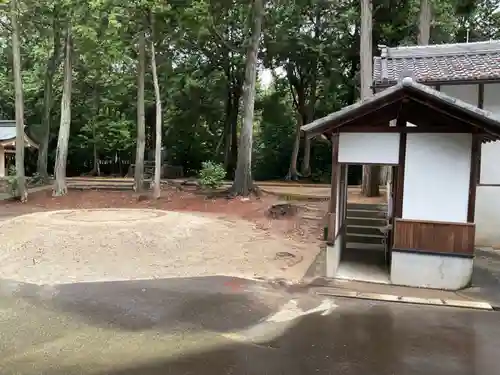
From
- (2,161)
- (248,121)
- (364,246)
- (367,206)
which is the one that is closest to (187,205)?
(248,121)

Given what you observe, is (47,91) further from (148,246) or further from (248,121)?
(148,246)

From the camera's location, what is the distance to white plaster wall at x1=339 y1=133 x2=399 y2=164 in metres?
8.08

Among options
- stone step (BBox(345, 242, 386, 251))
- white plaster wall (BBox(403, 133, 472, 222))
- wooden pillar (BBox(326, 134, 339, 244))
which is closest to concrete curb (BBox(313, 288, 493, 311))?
wooden pillar (BBox(326, 134, 339, 244))

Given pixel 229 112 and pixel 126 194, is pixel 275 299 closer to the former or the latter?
pixel 126 194

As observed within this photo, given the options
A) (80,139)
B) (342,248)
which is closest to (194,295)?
(342,248)

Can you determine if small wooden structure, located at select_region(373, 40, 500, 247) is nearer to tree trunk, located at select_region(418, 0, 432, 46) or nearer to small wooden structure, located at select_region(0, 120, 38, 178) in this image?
tree trunk, located at select_region(418, 0, 432, 46)

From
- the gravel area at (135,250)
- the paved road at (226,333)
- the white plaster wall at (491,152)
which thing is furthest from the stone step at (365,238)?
the paved road at (226,333)

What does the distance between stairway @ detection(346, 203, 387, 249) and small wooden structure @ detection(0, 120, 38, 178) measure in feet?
77.2

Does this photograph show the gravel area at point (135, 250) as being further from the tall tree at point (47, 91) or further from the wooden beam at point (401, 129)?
the tall tree at point (47, 91)

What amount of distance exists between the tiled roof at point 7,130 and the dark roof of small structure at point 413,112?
25.7 m

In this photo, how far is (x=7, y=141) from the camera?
2769cm

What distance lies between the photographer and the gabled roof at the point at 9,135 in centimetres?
2761

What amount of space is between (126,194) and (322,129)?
12966 mm

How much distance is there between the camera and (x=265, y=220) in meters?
13.8
